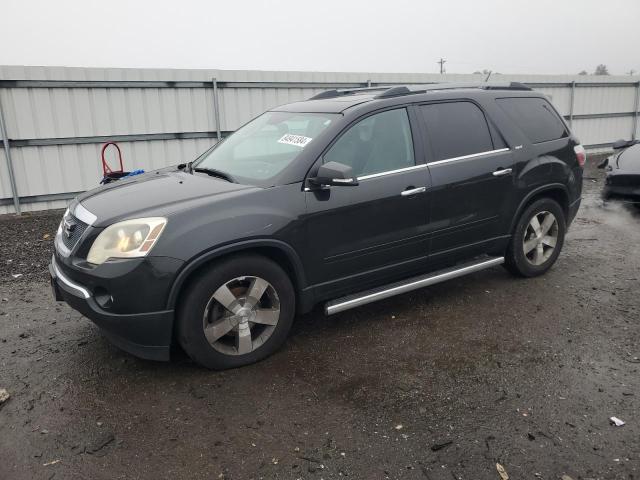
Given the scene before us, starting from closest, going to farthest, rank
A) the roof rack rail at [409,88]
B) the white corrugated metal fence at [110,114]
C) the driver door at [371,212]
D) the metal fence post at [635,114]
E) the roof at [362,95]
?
the driver door at [371,212] < the roof at [362,95] < the roof rack rail at [409,88] < the white corrugated metal fence at [110,114] < the metal fence post at [635,114]

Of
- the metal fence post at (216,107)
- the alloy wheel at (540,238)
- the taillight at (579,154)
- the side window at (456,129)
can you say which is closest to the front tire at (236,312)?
the side window at (456,129)

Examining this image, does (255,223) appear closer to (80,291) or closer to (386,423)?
(80,291)

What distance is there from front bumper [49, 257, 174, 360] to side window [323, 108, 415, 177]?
1.60 m

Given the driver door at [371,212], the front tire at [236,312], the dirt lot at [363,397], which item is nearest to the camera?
the dirt lot at [363,397]

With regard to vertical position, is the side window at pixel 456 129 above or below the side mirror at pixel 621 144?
above

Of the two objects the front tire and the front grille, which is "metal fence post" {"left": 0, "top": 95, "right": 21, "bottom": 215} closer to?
the front grille

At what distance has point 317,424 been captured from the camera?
10.0ft

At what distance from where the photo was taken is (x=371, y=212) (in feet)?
13.0

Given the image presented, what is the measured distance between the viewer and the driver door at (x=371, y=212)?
3822mm

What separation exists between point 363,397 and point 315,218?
1.24 metres

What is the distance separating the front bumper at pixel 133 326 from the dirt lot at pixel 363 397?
0.28 meters

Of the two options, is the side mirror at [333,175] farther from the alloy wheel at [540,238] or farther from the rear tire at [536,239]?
the alloy wheel at [540,238]

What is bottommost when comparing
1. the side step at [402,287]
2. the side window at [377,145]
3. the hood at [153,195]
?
the side step at [402,287]

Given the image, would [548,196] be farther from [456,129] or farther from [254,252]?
[254,252]
